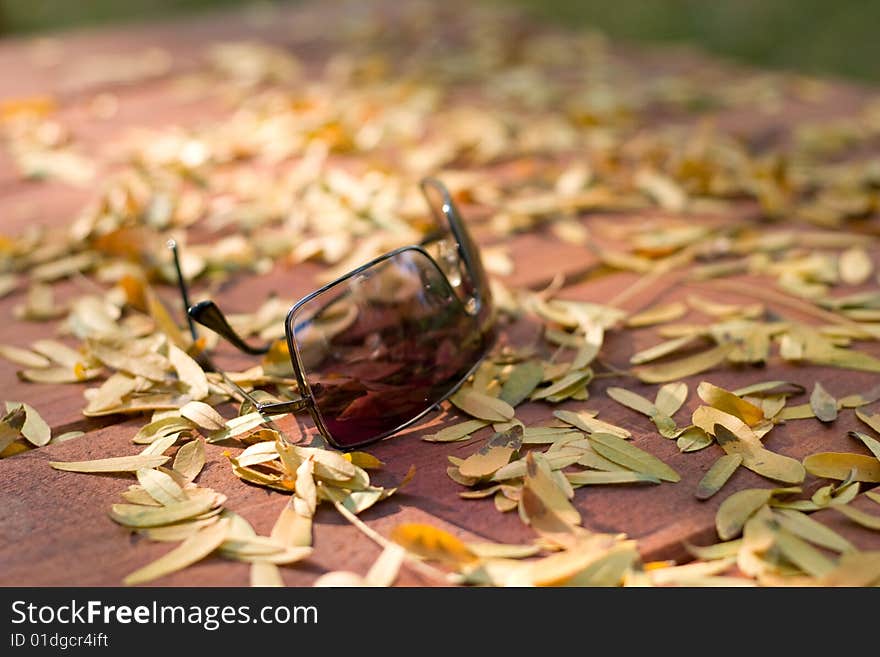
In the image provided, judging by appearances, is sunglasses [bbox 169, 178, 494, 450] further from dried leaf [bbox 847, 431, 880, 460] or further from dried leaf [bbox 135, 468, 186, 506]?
dried leaf [bbox 847, 431, 880, 460]

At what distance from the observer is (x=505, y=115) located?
1.27 m

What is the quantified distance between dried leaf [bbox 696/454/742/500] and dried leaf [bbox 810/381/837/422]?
8 cm

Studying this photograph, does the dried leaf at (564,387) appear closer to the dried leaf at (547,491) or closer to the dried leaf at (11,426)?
the dried leaf at (547,491)

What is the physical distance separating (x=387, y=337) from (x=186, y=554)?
0.24 meters

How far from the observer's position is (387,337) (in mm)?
670

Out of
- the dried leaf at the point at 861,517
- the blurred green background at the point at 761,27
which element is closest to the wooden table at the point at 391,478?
the dried leaf at the point at 861,517

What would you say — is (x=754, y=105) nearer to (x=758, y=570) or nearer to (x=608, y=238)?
(x=608, y=238)

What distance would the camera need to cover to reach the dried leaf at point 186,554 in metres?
0.46

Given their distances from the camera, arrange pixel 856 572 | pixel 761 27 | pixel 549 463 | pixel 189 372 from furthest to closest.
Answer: pixel 761 27, pixel 189 372, pixel 549 463, pixel 856 572

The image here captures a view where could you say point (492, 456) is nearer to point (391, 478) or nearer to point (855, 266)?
Result: point (391, 478)

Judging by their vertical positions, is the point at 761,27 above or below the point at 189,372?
below

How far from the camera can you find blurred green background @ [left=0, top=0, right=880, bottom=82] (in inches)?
92.4

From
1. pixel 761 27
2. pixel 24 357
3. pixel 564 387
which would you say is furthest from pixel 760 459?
pixel 761 27

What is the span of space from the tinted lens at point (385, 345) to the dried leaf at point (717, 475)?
0.18m
